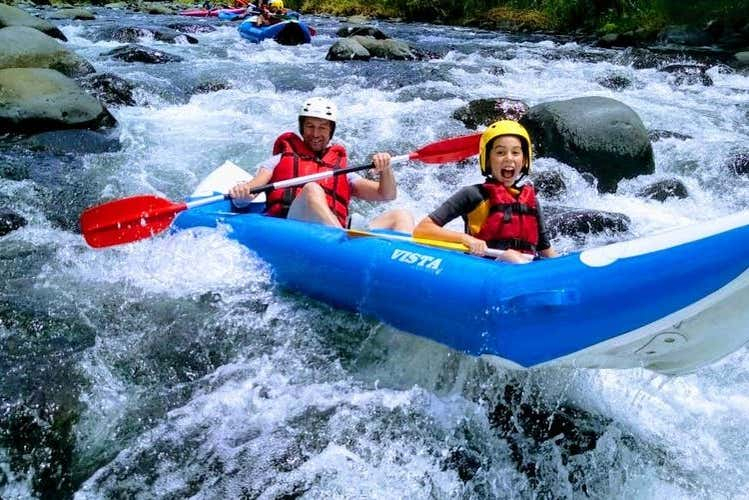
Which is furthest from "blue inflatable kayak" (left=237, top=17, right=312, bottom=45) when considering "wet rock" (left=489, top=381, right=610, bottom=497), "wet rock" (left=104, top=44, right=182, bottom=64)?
"wet rock" (left=489, top=381, right=610, bottom=497)

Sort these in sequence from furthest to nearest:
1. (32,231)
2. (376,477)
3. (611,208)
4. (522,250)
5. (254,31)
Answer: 1. (254,31)
2. (611,208)
3. (32,231)
4. (522,250)
5. (376,477)

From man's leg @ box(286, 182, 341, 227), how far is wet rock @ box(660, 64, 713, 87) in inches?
299

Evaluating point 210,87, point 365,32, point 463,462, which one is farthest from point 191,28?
point 463,462

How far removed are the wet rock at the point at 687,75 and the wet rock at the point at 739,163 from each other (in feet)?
12.7

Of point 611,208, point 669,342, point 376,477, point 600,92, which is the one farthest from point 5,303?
point 600,92

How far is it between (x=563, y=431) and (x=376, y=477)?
888 millimetres

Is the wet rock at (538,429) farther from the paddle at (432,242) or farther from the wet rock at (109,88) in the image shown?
the wet rock at (109,88)

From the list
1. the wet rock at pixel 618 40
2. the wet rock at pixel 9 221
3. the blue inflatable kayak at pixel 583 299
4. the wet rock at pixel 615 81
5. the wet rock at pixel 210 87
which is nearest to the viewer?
the blue inflatable kayak at pixel 583 299

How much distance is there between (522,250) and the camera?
348cm

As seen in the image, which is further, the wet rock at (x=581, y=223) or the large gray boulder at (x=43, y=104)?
the large gray boulder at (x=43, y=104)

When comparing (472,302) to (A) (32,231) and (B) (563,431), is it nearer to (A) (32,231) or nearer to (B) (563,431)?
(B) (563,431)

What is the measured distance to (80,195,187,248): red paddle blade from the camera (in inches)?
171

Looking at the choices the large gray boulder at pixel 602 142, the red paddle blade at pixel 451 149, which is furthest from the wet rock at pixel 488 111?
the red paddle blade at pixel 451 149

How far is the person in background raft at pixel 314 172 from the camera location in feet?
13.9
